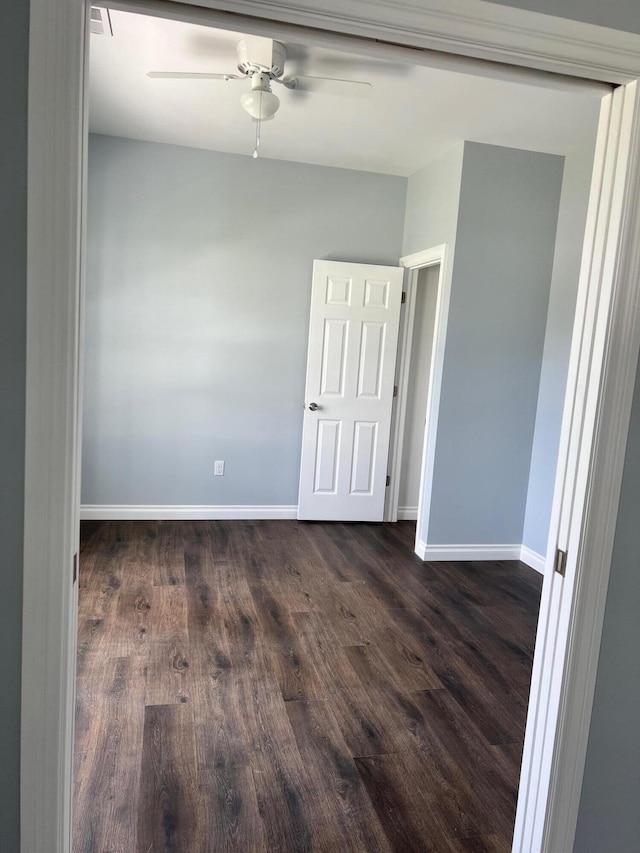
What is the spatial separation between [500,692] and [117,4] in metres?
2.76

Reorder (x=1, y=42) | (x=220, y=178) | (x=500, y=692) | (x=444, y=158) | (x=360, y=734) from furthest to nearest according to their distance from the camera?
1. (x=220, y=178)
2. (x=444, y=158)
3. (x=500, y=692)
4. (x=360, y=734)
5. (x=1, y=42)

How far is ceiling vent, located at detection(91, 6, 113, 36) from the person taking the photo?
2.39 meters

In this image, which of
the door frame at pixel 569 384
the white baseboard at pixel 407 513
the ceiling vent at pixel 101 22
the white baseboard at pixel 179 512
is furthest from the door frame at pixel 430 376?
the door frame at pixel 569 384

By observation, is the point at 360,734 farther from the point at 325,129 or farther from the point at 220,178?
the point at 220,178

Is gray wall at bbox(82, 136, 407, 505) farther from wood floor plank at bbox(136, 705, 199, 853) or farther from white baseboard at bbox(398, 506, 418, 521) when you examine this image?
wood floor plank at bbox(136, 705, 199, 853)

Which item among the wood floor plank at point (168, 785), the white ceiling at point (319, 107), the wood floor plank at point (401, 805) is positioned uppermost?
the white ceiling at point (319, 107)

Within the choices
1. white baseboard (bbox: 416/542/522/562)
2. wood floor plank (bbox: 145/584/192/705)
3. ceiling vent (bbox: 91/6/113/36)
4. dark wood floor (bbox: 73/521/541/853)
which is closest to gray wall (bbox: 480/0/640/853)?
dark wood floor (bbox: 73/521/541/853)

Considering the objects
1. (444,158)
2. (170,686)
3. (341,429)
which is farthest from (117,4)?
(341,429)

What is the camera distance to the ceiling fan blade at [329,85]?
2.74 meters

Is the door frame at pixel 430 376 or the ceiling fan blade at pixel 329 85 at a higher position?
the ceiling fan blade at pixel 329 85

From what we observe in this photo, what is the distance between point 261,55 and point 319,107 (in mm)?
773

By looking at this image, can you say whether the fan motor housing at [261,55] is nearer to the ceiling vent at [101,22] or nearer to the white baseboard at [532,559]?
the ceiling vent at [101,22]

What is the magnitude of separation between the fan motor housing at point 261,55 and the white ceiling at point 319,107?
2.6 inches

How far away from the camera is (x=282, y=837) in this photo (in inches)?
69.9
